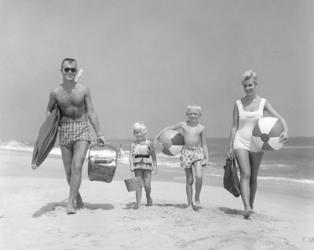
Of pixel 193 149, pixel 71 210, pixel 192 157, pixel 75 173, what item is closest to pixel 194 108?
pixel 193 149

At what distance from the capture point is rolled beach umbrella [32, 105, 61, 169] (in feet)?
18.1

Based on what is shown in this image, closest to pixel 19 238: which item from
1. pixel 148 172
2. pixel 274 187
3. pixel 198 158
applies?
pixel 148 172

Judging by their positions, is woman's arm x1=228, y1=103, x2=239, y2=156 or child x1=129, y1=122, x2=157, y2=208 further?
child x1=129, y1=122, x2=157, y2=208

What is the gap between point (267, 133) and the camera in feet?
17.6

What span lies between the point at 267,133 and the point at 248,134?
28 cm

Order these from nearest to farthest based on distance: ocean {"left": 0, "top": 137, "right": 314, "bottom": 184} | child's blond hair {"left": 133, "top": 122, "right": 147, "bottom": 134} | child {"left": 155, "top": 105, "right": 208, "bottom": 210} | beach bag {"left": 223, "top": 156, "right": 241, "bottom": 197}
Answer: beach bag {"left": 223, "top": 156, "right": 241, "bottom": 197} < child {"left": 155, "top": 105, "right": 208, "bottom": 210} < child's blond hair {"left": 133, "top": 122, "right": 147, "bottom": 134} < ocean {"left": 0, "top": 137, "right": 314, "bottom": 184}

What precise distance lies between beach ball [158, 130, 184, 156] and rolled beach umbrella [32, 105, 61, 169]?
1759 mm

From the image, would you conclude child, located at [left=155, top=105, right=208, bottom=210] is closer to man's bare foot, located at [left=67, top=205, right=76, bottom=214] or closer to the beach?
the beach

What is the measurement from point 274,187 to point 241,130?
545 cm

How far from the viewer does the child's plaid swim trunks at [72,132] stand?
557 centimetres

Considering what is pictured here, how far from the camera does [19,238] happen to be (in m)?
4.30

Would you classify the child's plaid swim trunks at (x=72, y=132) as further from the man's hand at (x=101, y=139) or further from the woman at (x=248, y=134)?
the woman at (x=248, y=134)

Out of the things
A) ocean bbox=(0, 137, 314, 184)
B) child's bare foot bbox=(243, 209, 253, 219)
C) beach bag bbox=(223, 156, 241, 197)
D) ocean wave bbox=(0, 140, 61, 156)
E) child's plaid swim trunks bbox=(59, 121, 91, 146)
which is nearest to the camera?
child's bare foot bbox=(243, 209, 253, 219)

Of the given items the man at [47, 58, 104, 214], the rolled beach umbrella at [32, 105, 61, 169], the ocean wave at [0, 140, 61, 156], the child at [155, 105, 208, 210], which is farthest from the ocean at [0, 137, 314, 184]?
the rolled beach umbrella at [32, 105, 61, 169]
